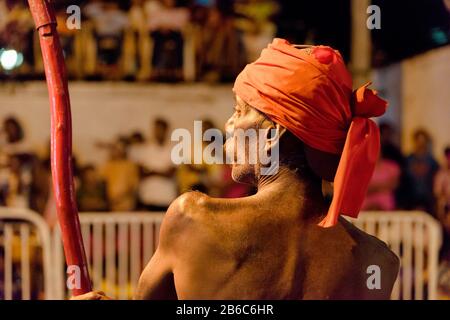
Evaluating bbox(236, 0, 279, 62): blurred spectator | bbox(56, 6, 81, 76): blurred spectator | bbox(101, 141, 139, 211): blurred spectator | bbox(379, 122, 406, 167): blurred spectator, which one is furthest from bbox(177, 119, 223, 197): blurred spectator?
bbox(56, 6, 81, 76): blurred spectator

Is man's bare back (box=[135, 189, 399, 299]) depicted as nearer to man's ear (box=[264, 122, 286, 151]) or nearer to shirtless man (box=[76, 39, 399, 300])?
shirtless man (box=[76, 39, 399, 300])

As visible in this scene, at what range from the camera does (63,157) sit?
8.84 feet

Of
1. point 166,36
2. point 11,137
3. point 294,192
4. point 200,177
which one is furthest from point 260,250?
point 166,36

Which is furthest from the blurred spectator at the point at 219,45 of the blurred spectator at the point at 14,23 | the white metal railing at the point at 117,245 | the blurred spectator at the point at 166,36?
the white metal railing at the point at 117,245

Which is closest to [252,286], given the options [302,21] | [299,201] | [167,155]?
[299,201]

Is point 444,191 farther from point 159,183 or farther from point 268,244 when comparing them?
point 268,244

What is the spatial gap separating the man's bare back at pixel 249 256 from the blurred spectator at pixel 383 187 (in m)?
5.12

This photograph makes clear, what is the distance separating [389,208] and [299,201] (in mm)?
5235

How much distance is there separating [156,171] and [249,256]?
5.86 m

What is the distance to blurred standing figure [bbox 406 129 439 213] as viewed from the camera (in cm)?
838

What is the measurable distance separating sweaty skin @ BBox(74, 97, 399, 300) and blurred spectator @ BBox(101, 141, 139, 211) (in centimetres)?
551

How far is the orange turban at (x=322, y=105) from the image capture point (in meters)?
2.75
